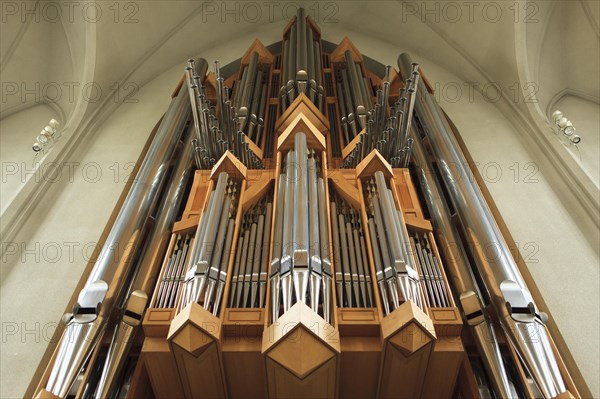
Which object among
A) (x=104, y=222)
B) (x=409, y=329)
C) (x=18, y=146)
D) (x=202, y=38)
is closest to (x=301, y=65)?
(x=202, y=38)

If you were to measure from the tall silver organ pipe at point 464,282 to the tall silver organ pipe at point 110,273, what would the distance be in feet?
8.07

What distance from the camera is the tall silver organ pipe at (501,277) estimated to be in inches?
135

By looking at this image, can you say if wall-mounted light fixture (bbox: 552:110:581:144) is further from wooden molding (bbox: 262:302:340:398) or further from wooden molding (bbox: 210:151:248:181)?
wooden molding (bbox: 262:302:340:398)

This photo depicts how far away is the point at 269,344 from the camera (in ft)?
10.7

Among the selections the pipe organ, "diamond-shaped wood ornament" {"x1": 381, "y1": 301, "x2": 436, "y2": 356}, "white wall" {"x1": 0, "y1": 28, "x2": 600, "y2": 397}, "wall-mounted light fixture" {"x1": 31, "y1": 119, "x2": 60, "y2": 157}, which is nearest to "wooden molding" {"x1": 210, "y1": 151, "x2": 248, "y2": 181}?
the pipe organ

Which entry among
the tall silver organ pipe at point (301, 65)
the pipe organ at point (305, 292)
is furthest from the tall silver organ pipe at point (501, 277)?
the tall silver organ pipe at point (301, 65)

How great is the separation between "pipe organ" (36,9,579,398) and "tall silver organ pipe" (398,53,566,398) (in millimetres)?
12

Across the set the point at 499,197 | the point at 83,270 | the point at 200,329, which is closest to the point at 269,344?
the point at 200,329

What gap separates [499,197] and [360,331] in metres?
3.02

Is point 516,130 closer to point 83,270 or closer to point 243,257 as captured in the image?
point 243,257

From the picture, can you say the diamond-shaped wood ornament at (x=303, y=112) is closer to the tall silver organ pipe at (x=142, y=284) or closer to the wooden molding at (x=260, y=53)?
the tall silver organ pipe at (x=142, y=284)

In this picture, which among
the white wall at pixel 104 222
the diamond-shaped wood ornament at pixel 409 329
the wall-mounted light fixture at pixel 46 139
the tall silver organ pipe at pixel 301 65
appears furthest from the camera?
the tall silver organ pipe at pixel 301 65

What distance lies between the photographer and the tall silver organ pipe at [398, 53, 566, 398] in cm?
342

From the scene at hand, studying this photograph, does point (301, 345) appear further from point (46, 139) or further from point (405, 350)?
point (46, 139)
